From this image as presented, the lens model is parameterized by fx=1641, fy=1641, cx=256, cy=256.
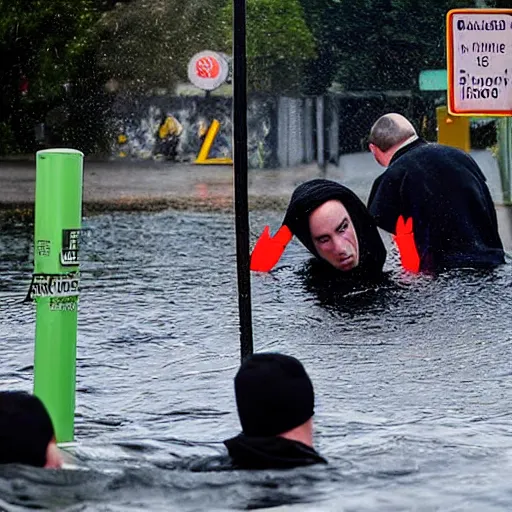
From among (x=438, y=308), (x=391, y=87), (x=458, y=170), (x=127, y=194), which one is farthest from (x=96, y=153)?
(x=438, y=308)

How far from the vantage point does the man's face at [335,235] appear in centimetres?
1121

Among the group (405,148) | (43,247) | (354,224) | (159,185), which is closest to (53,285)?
(43,247)

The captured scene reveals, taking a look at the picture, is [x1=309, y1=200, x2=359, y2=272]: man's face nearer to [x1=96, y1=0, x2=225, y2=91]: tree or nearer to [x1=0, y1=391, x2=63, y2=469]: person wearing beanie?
[x1=96, y1=0, x2=225, y2=91]: tree

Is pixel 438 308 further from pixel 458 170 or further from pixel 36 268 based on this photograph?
pixel 36 268

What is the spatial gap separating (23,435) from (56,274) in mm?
1330

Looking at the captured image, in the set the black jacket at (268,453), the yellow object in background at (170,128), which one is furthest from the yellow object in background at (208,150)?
the black jacket at (268,453)

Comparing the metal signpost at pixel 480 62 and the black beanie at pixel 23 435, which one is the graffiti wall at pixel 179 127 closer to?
the metal signpost at pixel 480 62

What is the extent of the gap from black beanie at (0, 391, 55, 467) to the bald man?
6.68 metres

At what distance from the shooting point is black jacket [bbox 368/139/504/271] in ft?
38.4

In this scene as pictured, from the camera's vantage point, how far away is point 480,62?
11.6 m

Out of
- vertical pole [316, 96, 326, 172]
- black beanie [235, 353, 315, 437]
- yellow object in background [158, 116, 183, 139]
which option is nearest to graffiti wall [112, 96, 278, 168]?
A: yellow object in background [158, 116, 183, 139]

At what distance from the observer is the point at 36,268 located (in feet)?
20.9

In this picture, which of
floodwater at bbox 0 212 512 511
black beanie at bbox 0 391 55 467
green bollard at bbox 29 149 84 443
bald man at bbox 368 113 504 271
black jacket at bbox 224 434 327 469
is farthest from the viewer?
bald man at bbox 368 113 504 271

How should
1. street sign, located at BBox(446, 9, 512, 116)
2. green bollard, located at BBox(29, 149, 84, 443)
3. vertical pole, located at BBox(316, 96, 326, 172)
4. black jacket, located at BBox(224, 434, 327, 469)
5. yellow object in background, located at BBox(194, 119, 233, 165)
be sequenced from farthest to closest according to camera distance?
yellow object in background, located at BBox(194, 119, 233, 165)
vertical pole, located at BBox(316, 96, 326, 172)
street sign, located at BBox(446, 9, 512, 116)
green bollard, located at BBox(29, 149, 84, 443)
black jacket, located at BBox(224, 434, 327, 469)
